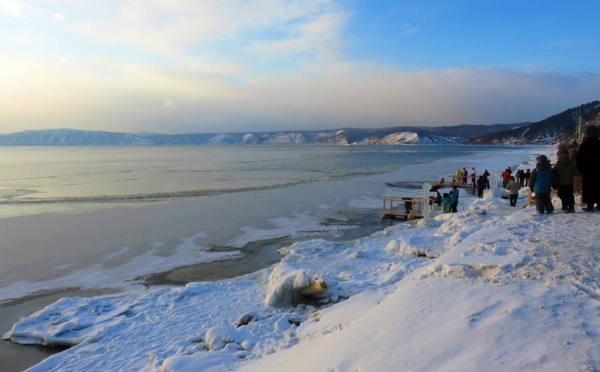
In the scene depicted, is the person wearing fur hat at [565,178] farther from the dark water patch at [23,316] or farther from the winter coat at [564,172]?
the dark water patch at [23,316]

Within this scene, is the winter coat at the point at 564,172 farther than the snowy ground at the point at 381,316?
Yes

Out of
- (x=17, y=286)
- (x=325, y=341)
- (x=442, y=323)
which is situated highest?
(x=442, y=323)

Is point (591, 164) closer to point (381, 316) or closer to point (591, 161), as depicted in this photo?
point (591, 161)

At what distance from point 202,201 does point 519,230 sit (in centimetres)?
1846

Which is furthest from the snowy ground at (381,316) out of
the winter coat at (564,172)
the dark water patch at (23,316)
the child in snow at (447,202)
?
the child in snow at (447,202)

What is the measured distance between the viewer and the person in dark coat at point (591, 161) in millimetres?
8812

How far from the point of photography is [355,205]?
21859 millimetres

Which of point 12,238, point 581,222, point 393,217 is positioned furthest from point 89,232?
point 581,222

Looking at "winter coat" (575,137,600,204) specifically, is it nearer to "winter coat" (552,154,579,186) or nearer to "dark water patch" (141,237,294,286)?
"winter coat" (552,154,579,186)

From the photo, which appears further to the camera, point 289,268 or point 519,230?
point 289,268

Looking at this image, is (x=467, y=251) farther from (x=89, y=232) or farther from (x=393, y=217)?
(x=89, y=232)

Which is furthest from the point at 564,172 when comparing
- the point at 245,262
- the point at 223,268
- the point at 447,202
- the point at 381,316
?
the point at 223,268

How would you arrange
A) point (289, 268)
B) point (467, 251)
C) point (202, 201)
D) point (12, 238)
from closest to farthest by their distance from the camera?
point (467, 251) < point (289, 268) < point (12, 238) < point (202, 201)

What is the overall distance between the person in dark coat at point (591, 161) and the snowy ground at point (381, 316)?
2.22 ft
